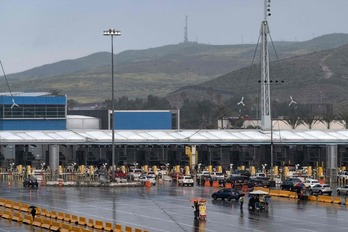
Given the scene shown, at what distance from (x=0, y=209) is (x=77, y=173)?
46270mm

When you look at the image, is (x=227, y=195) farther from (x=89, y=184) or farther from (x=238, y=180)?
(x=89, y=184)

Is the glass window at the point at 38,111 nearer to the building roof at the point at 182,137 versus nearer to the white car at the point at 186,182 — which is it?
the building roof at the point at 182,137

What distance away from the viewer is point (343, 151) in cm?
15450

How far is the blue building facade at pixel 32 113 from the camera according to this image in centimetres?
16312

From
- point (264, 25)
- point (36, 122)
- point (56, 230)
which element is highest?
point (264, 25)

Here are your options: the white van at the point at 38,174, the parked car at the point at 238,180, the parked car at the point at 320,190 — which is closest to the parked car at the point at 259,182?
the parked car at the point at 238,180

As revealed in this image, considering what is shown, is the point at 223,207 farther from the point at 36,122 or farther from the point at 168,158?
the point at 36,122

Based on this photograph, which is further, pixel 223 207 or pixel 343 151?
pixel 343 151

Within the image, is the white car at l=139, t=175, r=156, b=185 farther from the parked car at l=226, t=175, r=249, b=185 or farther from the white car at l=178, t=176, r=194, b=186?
the parked car at l=226, t=175, r=249, b=185

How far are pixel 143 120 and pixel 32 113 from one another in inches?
827

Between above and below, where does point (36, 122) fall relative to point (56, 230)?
above

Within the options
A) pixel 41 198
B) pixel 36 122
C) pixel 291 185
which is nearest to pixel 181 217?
pixel 41 198

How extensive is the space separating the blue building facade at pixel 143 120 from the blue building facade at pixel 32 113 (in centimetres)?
1270

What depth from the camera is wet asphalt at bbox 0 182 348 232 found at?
63500 mm
